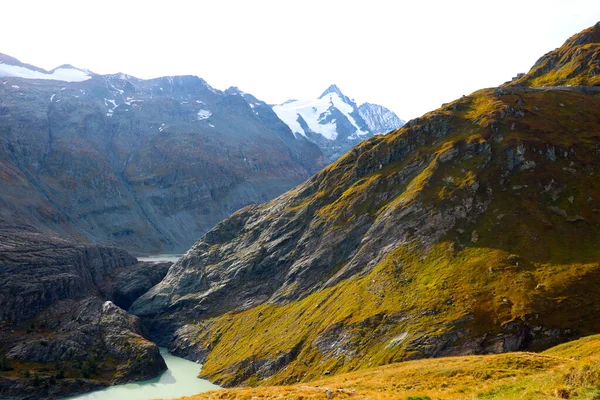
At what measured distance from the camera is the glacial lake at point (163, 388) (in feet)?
341

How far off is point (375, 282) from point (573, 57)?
455ft

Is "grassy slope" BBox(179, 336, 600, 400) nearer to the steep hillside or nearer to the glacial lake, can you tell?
the glacial lake

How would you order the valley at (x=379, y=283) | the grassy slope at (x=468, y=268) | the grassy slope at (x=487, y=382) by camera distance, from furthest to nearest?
the grassy slope at (x=468, y=268) < the valley at (x=379, y=283) < the grassy slope at (x=487, y=382)

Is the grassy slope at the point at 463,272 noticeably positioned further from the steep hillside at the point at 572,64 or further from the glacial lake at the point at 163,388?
the steep hillside at the point at 572,64

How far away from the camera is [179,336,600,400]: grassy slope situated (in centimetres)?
2653

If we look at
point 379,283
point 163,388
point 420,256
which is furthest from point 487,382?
point 163,388

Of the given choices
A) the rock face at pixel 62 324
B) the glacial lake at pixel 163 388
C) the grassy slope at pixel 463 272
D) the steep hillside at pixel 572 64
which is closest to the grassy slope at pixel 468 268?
the grassy slope at pixel 463 272

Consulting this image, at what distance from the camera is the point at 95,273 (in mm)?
174500

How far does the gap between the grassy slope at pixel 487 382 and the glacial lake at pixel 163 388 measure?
66895 millimetres

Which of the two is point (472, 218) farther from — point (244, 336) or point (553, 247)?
point (244, 336)

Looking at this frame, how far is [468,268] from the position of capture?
9075cm

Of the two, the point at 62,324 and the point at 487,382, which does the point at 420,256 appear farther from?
the point at 62,324

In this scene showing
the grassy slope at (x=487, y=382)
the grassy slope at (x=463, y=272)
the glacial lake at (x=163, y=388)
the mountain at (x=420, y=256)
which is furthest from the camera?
the glacial lake at (x=163, y=388)

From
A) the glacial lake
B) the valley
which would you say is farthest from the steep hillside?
the glacial lake
